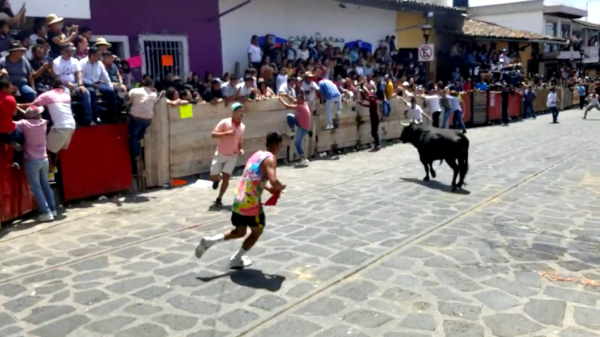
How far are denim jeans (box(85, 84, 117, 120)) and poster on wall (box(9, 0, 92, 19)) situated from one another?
3.59m

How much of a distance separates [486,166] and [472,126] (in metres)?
12.0

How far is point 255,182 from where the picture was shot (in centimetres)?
592

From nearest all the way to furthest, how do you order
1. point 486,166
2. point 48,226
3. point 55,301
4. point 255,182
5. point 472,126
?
point 55,301 < point 255,182 < point 48,226 < point 486,166 < point 472,126

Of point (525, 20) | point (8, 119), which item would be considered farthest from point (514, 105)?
point (8, 119)

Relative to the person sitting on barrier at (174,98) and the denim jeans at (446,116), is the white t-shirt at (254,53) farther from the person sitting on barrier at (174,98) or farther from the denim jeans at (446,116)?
the denim jeans at (446,116)

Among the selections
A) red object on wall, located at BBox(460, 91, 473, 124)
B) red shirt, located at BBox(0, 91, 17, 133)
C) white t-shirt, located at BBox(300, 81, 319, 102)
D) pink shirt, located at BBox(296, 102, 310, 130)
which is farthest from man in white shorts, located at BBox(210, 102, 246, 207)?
red object on wall, located at BBox(460, 91, 473, 124)

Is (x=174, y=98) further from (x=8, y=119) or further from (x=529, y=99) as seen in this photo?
(x=529, y=99)

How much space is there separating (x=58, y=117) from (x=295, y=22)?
11.6 meters

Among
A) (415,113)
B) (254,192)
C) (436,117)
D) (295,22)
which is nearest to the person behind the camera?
(254,192)

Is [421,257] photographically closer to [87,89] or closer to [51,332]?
[51,332]

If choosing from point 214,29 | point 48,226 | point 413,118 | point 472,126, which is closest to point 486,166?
point 413,118

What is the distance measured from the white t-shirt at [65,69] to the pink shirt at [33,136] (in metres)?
1.59

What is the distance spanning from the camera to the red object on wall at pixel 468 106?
945 inches

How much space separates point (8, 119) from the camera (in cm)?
787
